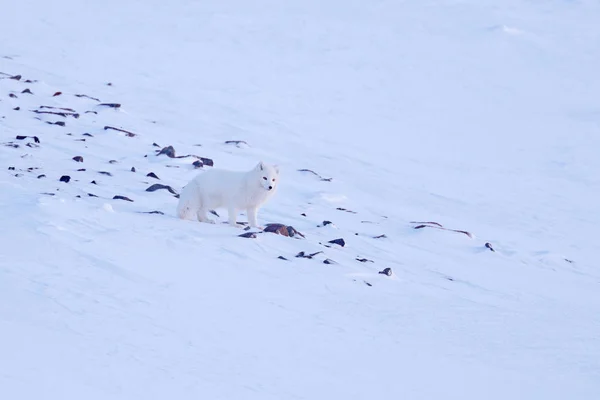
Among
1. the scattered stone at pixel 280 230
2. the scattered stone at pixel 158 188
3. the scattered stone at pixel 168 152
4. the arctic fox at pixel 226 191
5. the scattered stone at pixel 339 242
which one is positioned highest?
the arctic fox at pixel 226 191

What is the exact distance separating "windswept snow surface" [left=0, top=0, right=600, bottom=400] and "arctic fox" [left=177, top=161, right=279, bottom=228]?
1.14 feet

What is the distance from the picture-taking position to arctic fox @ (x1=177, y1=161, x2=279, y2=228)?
9.09 m

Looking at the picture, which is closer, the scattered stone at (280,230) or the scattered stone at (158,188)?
the scattered stone at (280,230)

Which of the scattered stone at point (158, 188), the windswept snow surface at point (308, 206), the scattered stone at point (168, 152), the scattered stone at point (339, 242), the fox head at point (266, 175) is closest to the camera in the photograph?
the windswept snow surface at point (308, 206)

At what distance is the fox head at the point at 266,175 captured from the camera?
29.7ft

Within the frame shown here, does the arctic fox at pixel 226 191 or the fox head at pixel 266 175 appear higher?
the fox head at pixel 266 175

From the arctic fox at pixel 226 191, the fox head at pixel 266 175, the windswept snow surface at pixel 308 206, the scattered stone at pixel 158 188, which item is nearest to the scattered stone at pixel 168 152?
the windswept snow surface at pixel 308 206

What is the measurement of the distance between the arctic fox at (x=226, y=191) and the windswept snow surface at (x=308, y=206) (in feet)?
1.14

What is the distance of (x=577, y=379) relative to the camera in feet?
21.0

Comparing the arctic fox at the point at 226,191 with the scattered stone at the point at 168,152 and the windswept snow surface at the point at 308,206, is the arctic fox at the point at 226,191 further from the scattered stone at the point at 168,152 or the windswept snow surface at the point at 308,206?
the scattered stone at the point at 168,152

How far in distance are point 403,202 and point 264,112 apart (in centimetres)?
697

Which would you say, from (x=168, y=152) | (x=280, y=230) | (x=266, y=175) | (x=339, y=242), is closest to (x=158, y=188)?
(x=266, y=175)

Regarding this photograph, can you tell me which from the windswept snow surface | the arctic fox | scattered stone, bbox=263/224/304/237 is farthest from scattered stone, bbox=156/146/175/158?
scattered stone, bbox=263/224/304/237

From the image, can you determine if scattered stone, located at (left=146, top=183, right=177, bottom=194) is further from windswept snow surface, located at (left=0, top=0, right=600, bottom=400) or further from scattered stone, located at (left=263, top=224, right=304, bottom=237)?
scattered stone, located at (left=263, top=224, right=304, bottom=237)
